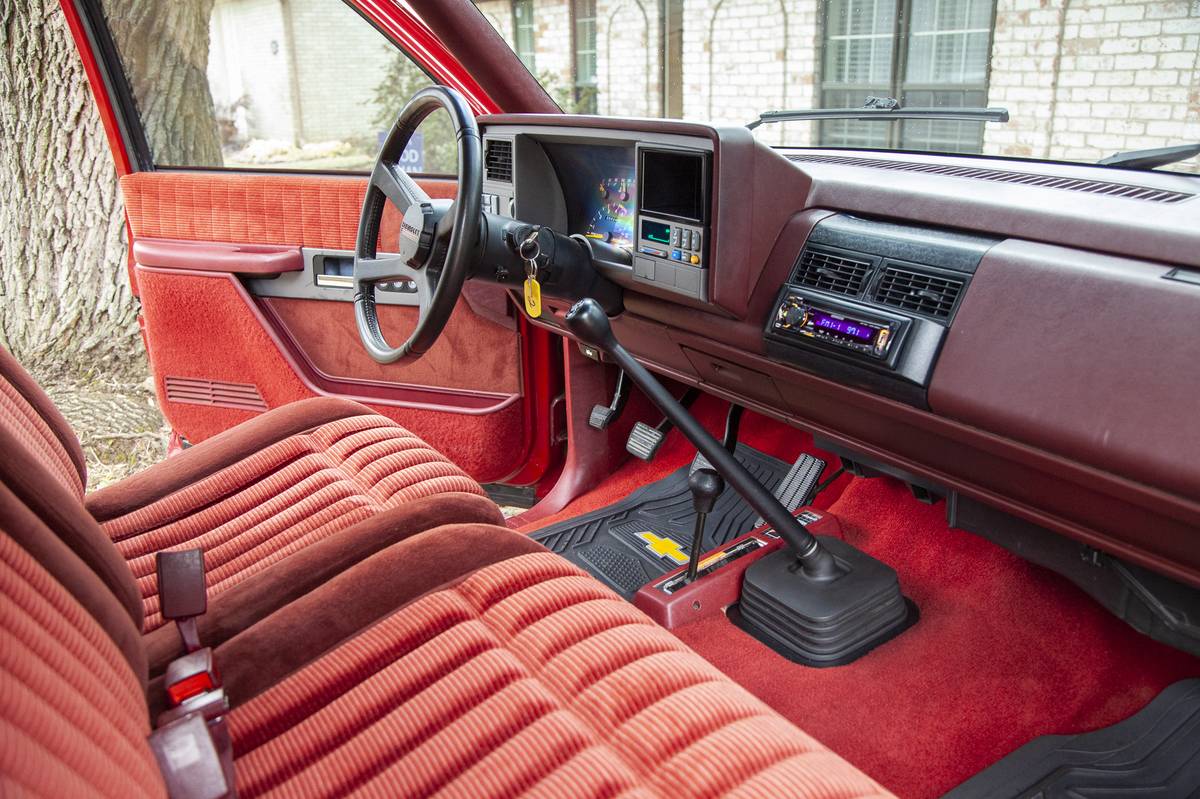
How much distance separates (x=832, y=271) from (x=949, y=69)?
0.59 m

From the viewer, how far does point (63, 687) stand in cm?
69

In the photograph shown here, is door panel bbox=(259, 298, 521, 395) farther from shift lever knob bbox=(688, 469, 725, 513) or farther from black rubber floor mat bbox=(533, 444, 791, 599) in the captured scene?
shift lever knob bbox=(688, 469, 725, 513)

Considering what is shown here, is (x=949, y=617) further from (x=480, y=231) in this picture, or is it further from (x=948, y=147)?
(x=480, y=231)

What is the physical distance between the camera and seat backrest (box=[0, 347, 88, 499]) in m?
1.21

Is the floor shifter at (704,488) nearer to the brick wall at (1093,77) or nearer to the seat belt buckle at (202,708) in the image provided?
the brick wall at (1093,77)

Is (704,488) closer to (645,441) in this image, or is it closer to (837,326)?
(837,326)

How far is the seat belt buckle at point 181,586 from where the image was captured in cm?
104

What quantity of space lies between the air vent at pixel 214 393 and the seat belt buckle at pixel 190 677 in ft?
5.02

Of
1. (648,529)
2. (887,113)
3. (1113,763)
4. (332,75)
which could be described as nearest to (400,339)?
(648,529)

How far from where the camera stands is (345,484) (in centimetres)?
152

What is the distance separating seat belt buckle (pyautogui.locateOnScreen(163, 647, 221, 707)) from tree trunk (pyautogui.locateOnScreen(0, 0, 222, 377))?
7.92 ft

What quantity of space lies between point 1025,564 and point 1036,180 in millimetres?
761

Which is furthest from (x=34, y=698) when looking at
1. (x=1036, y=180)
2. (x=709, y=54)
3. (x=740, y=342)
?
(x=709, y=54)

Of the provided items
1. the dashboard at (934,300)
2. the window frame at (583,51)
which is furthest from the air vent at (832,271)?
the window frame at (583,51)
